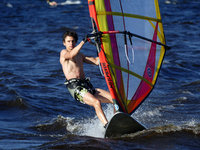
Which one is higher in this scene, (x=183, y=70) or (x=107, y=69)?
(x=107, y=69)

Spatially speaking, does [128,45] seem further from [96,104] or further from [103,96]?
[96,104]

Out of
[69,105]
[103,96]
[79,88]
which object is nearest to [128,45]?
[103,96]

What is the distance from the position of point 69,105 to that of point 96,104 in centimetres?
260

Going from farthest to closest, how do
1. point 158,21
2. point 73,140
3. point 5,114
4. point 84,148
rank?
point 5,114
point 158,21
point 73,140
point 84,148

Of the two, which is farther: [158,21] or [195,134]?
[158,21]

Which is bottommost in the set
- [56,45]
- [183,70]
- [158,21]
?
[183,70]

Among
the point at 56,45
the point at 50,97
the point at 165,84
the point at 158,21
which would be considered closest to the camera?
the point at 158,21

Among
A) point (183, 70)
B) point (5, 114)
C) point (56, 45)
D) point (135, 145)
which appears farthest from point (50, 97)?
point (56, 45)

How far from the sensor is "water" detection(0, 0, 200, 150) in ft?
16.2

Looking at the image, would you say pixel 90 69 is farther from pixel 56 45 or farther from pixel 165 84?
pixel 56 45

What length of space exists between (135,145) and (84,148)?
76cm

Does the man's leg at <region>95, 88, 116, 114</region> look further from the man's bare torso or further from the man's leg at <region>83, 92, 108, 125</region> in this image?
the man's bare torso

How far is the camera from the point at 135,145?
4723 millimetres

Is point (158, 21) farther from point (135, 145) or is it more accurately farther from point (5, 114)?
point (5, 114)
